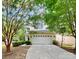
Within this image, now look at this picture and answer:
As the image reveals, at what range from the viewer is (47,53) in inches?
88.7

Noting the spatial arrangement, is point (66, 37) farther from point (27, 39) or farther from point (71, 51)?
point (27, 39)

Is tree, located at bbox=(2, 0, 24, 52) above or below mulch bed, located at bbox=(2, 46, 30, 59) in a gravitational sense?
above

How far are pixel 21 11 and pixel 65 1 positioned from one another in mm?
565

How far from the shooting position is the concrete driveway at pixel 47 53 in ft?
7.41

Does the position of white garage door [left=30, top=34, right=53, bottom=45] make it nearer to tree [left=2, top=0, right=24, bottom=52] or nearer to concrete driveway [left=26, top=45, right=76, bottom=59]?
concrete driveway [left=26, top=45, right=76, bottom=59]

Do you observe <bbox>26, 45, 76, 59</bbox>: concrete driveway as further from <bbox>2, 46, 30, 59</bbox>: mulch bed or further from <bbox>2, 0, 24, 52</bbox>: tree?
<bbox>2, 0, 24, 52</bbox>: tree

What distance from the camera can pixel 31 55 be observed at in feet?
7.47

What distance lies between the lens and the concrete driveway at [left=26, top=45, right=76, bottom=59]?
2.26 metres

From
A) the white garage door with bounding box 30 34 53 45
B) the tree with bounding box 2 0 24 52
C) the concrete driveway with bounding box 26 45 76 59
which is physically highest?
the tree with bounding box 2 0 24 52

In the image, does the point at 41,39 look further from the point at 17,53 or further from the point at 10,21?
the point at 10,21

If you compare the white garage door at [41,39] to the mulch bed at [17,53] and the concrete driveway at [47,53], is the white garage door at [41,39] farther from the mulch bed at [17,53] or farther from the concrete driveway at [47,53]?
the mulch bed at [17,53]

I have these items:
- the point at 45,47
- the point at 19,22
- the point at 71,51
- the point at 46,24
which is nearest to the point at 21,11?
the point at 19,22

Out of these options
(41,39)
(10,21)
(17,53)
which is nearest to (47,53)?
(41,39)

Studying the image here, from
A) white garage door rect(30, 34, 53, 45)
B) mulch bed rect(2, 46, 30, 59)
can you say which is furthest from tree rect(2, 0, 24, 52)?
white garage door rect(30, 34, 53, 45)
